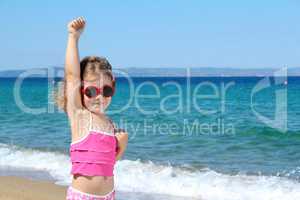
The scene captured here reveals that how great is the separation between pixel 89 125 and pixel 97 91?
7.7 inches

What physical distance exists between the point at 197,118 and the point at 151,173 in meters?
16.1

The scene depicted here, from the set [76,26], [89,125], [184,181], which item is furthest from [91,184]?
[184,181]

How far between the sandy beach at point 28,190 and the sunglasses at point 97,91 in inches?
160

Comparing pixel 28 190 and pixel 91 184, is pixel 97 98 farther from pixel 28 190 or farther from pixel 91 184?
pixel 28 190

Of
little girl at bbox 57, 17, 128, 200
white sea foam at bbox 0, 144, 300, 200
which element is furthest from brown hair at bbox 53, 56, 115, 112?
white sea foam at bbox 0, 144, 300, 200

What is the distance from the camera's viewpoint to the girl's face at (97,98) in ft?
9.41

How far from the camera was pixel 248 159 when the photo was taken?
1200 cm

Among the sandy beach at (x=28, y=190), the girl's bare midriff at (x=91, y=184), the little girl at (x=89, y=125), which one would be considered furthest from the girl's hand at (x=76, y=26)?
the sandy beach at (x=28, y=190)

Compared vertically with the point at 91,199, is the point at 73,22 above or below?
above

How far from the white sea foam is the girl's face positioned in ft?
16.9

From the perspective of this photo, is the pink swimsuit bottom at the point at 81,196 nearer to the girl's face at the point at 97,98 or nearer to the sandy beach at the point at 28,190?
the girl's face at the point at 97,98

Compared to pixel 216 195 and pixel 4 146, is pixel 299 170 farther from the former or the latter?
pixel 4 146

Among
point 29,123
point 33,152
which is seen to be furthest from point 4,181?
point 29,123

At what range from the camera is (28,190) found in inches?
279
